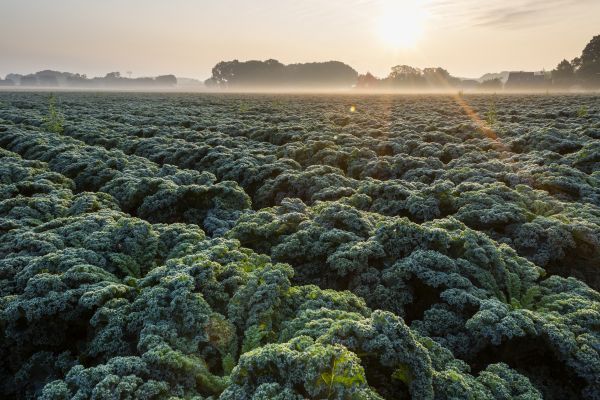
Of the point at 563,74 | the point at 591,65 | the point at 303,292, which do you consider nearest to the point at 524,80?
the point at 563,74

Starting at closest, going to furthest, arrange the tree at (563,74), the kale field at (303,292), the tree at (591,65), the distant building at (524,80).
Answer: the kale field at (303,292) < the tree at (591,65) < the tree at (563,74) < the distant building at (524,80)

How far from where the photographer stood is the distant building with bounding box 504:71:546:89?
154288mm

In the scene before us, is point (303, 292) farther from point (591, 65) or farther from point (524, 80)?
point (524, 80)

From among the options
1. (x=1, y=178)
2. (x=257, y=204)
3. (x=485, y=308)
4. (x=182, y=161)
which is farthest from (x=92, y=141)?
(x=485, y=308)

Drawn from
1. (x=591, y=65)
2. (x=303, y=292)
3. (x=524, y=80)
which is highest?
(x=591, y=65)

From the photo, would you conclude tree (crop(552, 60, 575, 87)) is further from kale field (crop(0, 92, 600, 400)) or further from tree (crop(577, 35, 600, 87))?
kale field (crop(0, 92, 600, 400))

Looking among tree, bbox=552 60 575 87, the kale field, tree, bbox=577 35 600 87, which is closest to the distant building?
tree, bbox=552 60 575 87

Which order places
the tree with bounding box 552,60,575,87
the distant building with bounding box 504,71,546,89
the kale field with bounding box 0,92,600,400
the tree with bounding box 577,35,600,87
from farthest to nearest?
the distant building with bounding box 504,71,546,89 < the tree with bounding box 552,60,575,87 < the tree with bounding box 577,35,600,87 < the kale field with bounding box 0,92,600,400

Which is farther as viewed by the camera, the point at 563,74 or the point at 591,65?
the point at 563,74

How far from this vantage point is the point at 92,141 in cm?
2078

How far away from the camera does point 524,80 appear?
16238 cm

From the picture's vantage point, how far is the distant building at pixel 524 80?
15429cm

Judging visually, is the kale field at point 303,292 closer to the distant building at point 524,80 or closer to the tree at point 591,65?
the tree at point 591,65

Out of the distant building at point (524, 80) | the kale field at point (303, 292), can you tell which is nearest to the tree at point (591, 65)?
the distant building at point (524, 80)
